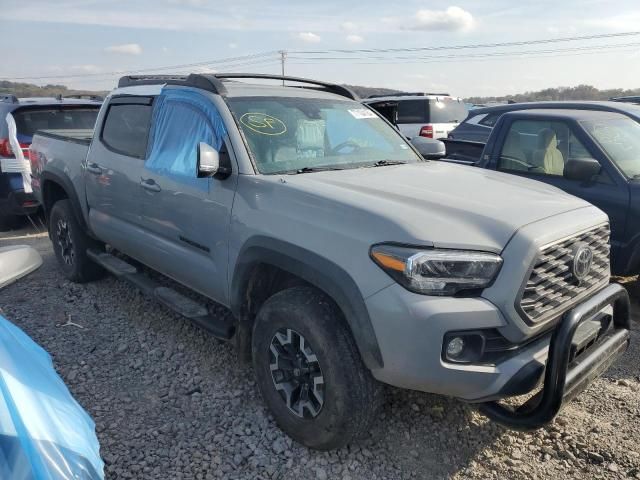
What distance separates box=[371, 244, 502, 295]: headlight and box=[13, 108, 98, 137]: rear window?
6647mm

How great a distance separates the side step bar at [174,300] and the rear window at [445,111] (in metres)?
9.23

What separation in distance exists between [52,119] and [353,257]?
22.0 ft

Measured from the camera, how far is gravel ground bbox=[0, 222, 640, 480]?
2709 millimetres

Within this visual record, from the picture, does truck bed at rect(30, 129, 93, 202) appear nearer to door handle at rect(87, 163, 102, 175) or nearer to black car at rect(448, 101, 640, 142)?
door handle at rect(87, 163, 102, 175)

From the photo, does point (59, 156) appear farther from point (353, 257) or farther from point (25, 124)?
point (353, 257)

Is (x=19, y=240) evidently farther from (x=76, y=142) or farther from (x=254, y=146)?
(x=254, y=146)

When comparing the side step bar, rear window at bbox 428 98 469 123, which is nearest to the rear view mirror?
the side step bar

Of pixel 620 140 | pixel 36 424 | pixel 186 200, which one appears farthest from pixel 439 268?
pixel 620 140

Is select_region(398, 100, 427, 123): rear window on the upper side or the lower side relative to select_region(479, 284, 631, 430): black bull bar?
upper

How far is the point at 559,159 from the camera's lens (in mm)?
4969

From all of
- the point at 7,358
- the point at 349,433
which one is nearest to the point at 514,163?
the point at 349,433

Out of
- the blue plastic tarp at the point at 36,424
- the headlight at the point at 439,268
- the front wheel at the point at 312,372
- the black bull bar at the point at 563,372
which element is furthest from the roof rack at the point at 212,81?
the black bull bar at the point at 563,372

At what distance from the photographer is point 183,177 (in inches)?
136

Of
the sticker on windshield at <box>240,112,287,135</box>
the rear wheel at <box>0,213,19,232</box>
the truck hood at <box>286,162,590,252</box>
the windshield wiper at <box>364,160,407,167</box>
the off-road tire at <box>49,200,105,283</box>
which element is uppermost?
the sticker on windshield at <box>240,112,287,135</box>
